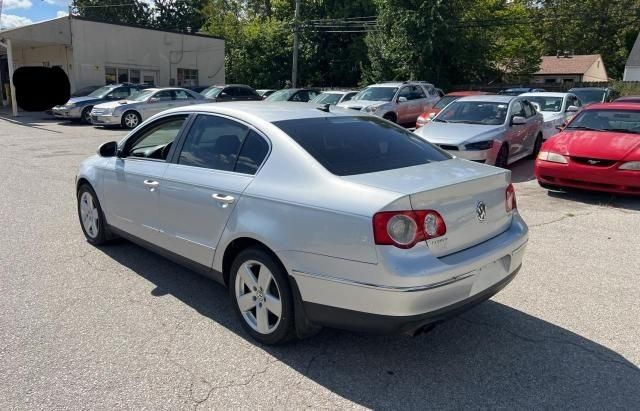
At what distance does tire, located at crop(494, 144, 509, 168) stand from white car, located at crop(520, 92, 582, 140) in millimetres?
2861

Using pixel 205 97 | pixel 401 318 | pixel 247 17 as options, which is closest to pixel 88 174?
pixel 401 318

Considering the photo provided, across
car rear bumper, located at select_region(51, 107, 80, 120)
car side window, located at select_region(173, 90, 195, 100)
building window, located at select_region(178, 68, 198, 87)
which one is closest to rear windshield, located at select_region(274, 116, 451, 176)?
car side window, located at select_region(173, 90, 195, 100)

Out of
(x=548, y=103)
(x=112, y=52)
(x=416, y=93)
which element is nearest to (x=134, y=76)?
(x=112, y=52)

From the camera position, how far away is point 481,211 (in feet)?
10.9

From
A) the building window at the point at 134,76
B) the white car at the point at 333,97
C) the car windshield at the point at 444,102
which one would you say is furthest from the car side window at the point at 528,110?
the building window at the point at 134,76

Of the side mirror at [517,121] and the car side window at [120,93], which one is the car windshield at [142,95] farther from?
the side mirror at [517,121]

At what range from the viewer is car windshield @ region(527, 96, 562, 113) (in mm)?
14219

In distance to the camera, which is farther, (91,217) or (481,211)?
(91,217)

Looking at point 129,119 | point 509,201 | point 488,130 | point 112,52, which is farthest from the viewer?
point 112,52

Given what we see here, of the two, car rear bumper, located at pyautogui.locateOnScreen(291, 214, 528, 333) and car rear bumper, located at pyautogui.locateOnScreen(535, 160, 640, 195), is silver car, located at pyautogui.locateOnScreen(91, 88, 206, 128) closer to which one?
car rear bumper, located at pyautogui.locateOnScreen(535, 160, 640, 195)

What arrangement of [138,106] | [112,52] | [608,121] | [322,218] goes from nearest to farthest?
[322,218] → [608,121] → [138,106] → [112,52]

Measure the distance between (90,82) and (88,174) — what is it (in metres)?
24.9

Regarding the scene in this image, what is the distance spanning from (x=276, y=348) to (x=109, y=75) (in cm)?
2872

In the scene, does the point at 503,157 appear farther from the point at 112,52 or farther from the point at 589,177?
the point at 112,52
